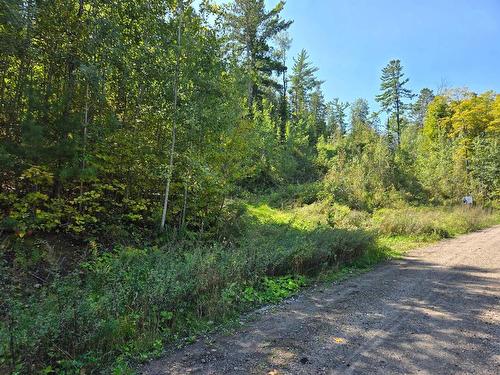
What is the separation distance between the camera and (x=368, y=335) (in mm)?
4469

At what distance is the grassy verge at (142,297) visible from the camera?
11.3 feet

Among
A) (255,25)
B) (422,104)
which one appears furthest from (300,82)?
(422,104)

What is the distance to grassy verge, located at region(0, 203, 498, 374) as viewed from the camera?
346 centimetres

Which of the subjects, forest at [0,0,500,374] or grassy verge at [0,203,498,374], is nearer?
grassy verge at [0,203,498,374]

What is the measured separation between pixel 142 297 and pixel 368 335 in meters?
2.97

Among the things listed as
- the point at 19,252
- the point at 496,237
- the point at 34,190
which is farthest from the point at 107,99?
the point at 496,237

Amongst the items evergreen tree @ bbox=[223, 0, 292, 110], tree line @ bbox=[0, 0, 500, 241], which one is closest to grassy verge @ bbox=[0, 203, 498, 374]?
tree line @ bbox=[0, 0, 500, 241]

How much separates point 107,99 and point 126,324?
531cm

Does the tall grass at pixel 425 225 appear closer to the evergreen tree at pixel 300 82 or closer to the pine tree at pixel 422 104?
the evergreen tree at pixel 300 82

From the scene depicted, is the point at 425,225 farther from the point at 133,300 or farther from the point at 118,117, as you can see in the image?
the point at 133,300

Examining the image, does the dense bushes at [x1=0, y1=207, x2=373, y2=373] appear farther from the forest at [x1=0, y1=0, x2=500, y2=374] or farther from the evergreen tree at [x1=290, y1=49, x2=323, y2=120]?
the evergreen tree at [x1=290, y1=49, x2=323, y2=120]

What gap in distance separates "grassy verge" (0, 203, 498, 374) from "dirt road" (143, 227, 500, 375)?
0.45 metres

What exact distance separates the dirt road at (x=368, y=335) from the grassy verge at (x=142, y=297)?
45cm

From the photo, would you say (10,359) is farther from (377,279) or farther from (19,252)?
(377,279)
